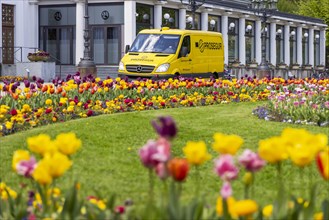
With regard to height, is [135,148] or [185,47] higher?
[185,47]

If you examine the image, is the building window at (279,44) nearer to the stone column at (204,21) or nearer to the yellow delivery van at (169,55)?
the stone column at (204,21)

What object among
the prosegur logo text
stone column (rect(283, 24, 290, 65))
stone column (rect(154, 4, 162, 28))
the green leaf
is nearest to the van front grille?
the prosegur logo text

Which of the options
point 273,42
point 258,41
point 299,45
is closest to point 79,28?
point 258,41

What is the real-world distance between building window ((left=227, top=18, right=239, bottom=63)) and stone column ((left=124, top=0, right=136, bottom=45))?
13740 mm

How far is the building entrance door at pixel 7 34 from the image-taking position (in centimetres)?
4503

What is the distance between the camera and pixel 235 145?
3822 mm

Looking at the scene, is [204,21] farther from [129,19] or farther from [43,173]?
[43,173]

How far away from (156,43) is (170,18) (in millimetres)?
21386

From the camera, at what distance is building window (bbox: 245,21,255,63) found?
2346 inches

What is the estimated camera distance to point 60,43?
4841 centimetres

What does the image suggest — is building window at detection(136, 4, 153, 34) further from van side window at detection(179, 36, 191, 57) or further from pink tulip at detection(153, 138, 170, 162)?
pink tulip at detection(153, 138, 170, 162)

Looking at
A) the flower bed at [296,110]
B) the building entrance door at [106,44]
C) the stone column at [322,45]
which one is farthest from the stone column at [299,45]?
the flower bed at [296,110]

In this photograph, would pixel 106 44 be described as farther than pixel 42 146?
Yes

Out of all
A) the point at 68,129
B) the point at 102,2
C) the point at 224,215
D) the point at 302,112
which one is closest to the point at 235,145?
the point at 224,215
